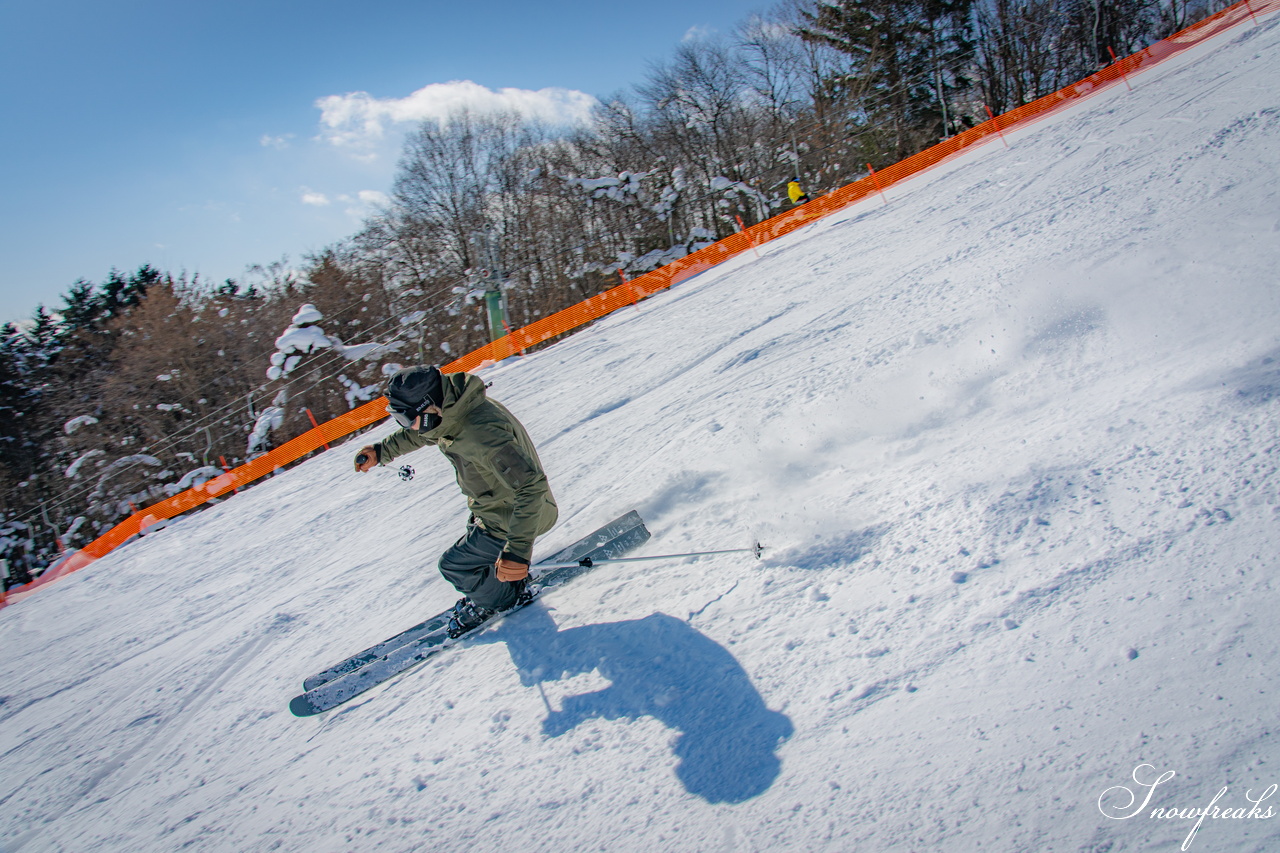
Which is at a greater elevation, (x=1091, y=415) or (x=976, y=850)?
(x=1091, y=415)

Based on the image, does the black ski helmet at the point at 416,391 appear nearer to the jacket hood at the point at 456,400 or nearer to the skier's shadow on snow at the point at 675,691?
the jacket hood at the point at 456,400

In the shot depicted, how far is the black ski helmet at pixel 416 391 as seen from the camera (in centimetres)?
302

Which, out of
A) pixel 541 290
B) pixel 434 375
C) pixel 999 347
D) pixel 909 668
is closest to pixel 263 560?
pixel 434 375

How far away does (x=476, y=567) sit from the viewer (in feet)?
11.7

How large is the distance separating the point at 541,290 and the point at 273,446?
12.7 m

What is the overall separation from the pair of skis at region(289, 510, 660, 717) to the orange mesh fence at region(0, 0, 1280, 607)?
446 inches

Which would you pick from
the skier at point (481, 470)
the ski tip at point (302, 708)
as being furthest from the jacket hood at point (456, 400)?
the ski tip at point (302, 708)

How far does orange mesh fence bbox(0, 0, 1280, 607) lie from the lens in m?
14.0

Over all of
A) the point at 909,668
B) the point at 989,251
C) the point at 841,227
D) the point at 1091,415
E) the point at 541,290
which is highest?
the point at 541,290

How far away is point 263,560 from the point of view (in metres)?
6.89

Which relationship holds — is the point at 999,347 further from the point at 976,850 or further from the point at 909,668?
the point at 976,850

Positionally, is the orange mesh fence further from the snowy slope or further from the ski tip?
the ski tip

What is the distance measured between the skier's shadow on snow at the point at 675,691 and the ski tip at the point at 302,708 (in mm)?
1026

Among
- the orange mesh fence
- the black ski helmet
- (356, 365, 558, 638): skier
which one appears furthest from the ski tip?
the orange mesh fence
